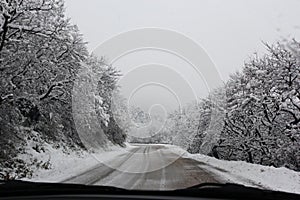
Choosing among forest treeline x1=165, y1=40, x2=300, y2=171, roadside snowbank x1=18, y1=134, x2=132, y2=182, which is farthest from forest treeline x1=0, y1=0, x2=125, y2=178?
forest treeline x1=165, y1=40, x2=300, y2=171

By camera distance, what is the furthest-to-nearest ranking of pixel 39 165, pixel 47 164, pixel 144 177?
pixel 47 164, pixel 39 165, pixel 144 177

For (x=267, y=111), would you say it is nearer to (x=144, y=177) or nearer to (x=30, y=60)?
(x=144, y=177)

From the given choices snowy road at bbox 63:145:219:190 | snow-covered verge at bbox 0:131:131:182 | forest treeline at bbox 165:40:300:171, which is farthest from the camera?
forest treeline at bbox 165:40:300:171

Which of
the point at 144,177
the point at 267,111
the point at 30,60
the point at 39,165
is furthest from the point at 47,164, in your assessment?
the point at 267,111

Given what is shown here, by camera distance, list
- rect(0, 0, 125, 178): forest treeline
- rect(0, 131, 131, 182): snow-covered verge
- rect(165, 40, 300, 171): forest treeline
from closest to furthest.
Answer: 1. rect(0, 131, 131, 182): snow-covered verge
2. rect(0, 0, 125, 178): forest treeline
3. rect(165, 40, 300, 171): forest treeline

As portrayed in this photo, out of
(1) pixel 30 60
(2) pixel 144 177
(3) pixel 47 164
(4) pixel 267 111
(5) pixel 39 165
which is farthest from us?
(4) pixel 267 111

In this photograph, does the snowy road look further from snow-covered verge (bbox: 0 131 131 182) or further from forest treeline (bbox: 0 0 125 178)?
forest treeline (bbox: 0 0 125 178)

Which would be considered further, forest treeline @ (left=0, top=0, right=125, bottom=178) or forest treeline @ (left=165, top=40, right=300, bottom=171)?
forest treeline @ (left=165, top=40, right=300, bottom=171)

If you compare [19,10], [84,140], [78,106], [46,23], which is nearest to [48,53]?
[46,23]

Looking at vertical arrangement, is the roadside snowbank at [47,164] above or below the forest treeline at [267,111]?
below

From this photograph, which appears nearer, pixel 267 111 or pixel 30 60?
pixel 30 60

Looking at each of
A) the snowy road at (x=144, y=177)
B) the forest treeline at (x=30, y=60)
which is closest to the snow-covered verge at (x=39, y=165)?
the forest treeline at (x=30, y=60)

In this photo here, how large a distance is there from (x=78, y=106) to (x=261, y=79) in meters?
12.8

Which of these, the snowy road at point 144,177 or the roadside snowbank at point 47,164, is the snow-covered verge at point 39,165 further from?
the snowy road at point 144,177
